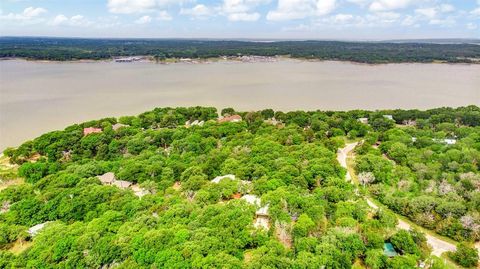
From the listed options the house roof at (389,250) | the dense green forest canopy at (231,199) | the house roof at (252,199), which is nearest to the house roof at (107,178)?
the dense green forest canopy at (231,199)

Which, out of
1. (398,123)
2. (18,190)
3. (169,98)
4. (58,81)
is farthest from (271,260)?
(58,81)

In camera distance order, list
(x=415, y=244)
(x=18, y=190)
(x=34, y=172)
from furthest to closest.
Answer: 1. (x=34, y=172)
2. (x=18, y=190)
3. (x=415, y=244)

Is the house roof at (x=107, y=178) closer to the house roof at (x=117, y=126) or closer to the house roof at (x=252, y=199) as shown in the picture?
the house roof at (x=252, y=199)

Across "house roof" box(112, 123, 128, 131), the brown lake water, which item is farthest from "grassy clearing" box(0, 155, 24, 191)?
"house roof" box(112, 123, 128, 131)

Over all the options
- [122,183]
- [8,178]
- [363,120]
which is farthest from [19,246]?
[363,120]

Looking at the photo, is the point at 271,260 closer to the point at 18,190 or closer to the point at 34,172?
the point at 18,190

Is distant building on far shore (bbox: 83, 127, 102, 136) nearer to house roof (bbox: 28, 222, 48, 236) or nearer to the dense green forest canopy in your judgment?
the dense green forest canopy

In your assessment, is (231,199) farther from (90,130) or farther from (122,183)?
(90,130)
